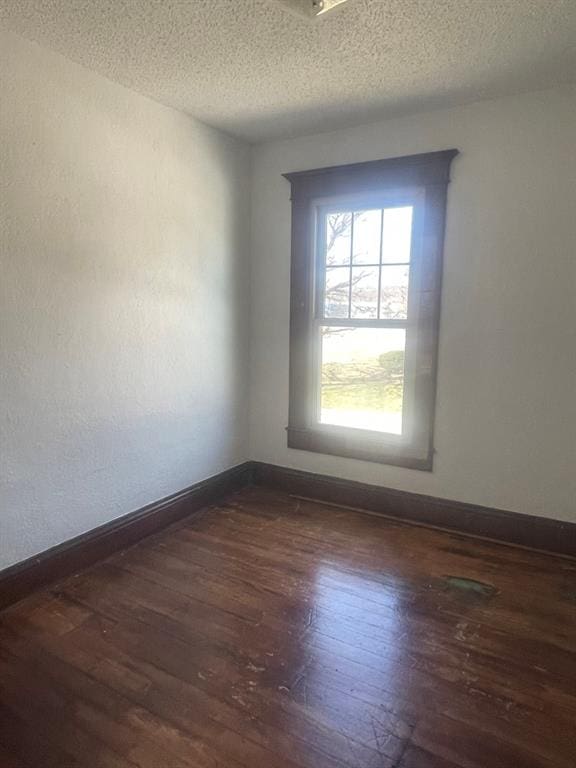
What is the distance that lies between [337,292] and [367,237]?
41cm

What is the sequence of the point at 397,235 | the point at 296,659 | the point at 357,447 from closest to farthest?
the point at 296,659 < the point at 397,235 < the point at 357,447

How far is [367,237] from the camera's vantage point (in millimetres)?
3240

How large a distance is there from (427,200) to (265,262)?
123cm

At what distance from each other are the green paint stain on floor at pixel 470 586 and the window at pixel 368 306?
0.80 metres

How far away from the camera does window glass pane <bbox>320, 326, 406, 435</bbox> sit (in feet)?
10.6

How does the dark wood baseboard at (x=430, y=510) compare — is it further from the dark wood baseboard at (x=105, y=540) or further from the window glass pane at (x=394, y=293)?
the window glass pane at (x=394, y=293)

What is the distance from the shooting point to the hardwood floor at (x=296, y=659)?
5.04ft

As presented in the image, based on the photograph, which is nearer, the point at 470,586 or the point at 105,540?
the point at 470,586

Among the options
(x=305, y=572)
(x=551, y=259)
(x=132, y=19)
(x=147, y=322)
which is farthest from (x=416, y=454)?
(x=132, y=19)

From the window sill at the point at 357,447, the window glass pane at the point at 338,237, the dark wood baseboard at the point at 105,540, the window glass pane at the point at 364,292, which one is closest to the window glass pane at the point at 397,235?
the window glass pane at the point at 364,292

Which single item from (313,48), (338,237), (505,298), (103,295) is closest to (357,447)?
(505,298)

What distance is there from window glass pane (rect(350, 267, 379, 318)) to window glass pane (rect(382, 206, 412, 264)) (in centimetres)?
13

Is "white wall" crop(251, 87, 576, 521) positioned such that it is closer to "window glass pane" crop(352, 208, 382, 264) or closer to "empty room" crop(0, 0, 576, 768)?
"empty room" crop(0, 0, 576, 768)

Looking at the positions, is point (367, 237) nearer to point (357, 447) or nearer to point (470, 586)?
point (357, 447)
